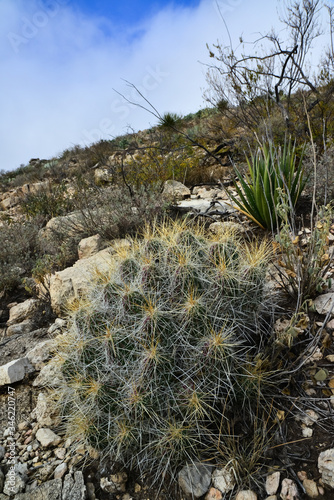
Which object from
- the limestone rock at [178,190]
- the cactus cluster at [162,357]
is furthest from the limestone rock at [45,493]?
the limestone rock at [178,190]

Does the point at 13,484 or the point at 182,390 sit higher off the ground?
the point at 182,390

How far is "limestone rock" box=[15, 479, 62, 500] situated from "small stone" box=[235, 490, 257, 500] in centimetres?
96

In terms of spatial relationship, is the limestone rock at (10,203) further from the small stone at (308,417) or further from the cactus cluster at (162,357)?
the small stone at (308,417)

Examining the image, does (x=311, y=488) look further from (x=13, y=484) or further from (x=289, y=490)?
(x=13, y=484)

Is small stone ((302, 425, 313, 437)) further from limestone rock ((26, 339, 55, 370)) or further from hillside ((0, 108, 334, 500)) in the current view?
limestone rock ((26, 339, 55, 370))

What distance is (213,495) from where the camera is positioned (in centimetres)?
168

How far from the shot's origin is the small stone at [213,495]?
1.67 m

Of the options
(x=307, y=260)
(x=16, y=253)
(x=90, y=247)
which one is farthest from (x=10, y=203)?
(x=307, y=260)

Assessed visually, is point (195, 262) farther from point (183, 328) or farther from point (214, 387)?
point (214, 387)

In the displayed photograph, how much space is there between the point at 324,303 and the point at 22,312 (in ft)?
10.2

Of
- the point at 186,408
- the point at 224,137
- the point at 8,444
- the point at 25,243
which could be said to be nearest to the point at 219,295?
the point at 186,408

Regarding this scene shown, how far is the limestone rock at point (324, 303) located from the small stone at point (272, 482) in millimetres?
1138

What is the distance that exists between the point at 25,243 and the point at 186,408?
4445 mm

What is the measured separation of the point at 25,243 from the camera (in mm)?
5383
